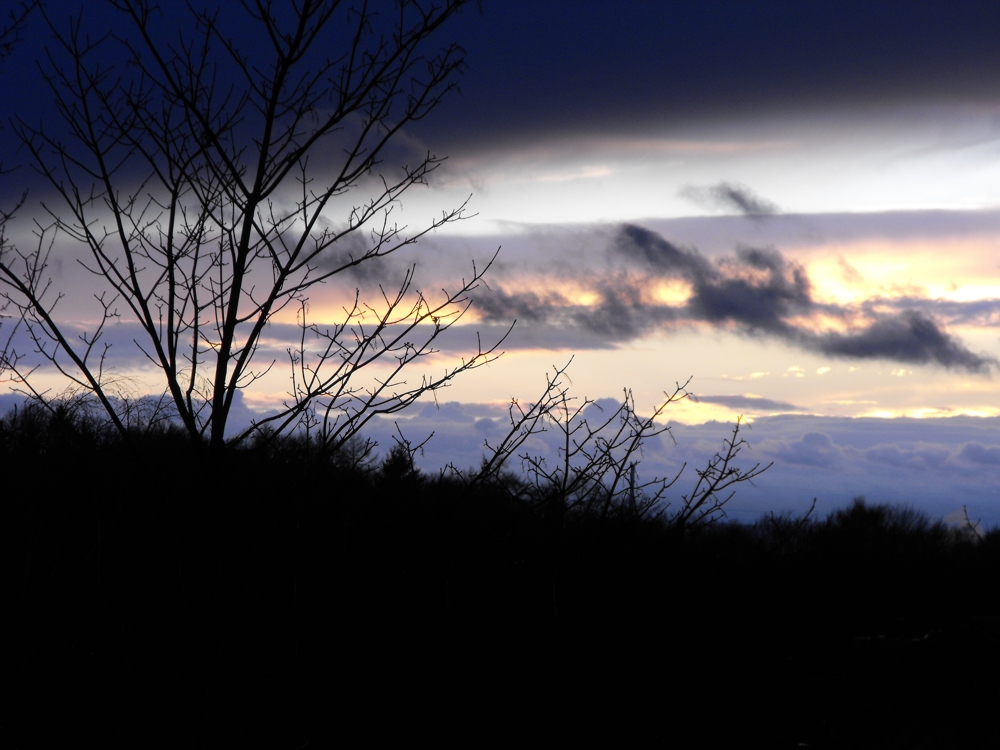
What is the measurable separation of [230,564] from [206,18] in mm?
2451

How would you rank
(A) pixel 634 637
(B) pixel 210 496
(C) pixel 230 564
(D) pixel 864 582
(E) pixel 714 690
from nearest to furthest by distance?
(B) pixel 210 496, (C) pixel 230 564, (A) pixel 634 637, (E) pixel 714 690, (D) pixel 864 582

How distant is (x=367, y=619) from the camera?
4473mm

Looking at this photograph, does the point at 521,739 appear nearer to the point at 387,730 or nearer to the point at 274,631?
the point at 387,730

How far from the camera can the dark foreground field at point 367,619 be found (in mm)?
3406

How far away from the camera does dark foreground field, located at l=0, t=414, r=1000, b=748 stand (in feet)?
11.2

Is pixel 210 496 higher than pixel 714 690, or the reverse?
pixel 210 496

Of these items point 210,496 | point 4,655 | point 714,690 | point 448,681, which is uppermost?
point 210,496

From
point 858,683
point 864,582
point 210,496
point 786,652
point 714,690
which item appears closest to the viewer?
point 210,496

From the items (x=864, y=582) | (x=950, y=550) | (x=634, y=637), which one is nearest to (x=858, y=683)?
(x=634, y=637)

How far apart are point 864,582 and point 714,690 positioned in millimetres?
43489

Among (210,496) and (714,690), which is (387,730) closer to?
(210,496)

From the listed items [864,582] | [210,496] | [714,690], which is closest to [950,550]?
[864,582]

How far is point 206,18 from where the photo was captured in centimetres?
367

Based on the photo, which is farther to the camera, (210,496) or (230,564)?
(230,564)
